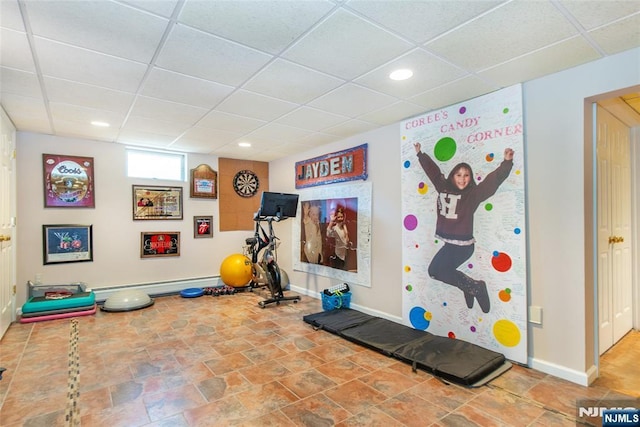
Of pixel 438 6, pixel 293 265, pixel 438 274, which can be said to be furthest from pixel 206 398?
pixel 293 265

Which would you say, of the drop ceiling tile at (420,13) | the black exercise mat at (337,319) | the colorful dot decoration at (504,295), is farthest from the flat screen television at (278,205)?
the drop ceiling tile at (420,13)

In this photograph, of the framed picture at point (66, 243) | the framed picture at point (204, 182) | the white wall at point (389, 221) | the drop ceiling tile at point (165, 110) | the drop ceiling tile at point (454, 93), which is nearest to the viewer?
the white wall at point (389, 221)

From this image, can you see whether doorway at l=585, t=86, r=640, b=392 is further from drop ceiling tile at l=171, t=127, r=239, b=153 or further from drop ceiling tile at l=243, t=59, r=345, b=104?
drop ceiling tile at l=171, t=127, r=239, b=153

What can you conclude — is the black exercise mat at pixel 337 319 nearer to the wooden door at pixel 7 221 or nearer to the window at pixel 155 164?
the wooden door at pixel 7 221

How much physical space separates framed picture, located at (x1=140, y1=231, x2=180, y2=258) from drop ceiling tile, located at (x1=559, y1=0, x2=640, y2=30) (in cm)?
581

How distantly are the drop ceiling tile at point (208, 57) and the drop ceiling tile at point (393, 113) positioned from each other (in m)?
1.54

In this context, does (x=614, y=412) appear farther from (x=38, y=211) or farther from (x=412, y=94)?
(x=38, y=211)

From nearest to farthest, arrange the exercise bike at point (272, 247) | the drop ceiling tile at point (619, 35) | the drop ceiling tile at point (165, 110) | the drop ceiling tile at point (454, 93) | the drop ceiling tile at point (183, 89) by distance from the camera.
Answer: the drop ceiling tile at point (619, 35)
the drop ceiling tile at point (183, 89)
the drop ceiling tile at point (454, 93)
the drop ceiling tile at point (165, 110)
the exercise bike at point (272, 247)

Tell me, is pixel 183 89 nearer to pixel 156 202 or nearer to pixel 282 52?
pixel 282 52

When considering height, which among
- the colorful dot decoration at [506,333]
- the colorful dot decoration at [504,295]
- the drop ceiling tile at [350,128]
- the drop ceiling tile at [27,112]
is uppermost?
the drop ceiling tile at [27,112]

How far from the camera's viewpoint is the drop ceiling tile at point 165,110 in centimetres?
331

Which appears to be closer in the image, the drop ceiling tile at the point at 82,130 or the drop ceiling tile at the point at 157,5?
the drop ceiling tile at the point at 157,5

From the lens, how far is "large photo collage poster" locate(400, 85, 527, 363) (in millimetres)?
2895

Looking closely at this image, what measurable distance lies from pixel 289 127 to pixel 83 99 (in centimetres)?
220
